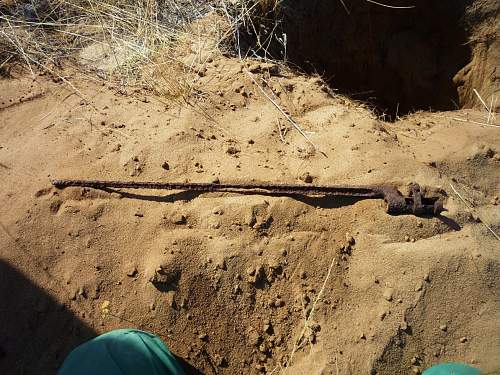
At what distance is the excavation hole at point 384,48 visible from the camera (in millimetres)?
3074

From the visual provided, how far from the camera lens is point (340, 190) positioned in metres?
2.05

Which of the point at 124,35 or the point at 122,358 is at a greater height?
the point at 124,35

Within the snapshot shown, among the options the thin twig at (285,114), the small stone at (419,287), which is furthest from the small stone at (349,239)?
the thin twig at (285,114)

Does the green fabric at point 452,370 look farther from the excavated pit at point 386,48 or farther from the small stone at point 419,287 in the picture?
the excavated pit at point 386,48

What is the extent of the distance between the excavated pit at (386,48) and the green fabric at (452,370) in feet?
6.00

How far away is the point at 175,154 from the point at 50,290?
2.97ft

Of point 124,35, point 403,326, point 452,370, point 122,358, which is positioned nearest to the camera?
point 122,358

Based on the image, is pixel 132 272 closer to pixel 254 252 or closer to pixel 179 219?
pixel 179 219

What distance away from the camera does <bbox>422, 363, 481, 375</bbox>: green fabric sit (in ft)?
5.56

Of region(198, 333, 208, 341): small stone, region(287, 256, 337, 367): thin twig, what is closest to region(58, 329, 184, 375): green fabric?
region(198, 333, 208, 341): small stone

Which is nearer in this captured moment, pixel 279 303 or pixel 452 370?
pixel 452 370

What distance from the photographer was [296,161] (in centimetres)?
226

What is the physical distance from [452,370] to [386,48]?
254cm

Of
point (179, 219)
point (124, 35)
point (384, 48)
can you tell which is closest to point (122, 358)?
point (179, 219)
